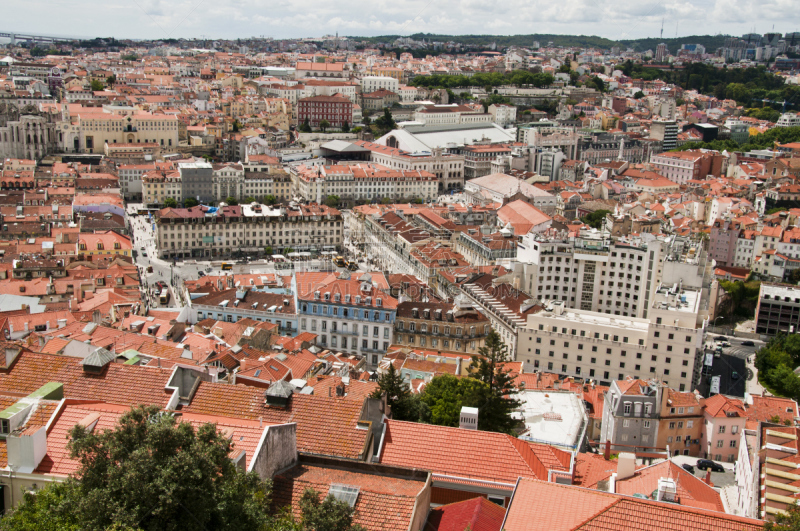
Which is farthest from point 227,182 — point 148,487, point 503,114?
point 148,487

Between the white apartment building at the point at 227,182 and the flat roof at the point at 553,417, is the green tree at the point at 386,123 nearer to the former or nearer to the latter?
the white apartment building at the point at 227,182

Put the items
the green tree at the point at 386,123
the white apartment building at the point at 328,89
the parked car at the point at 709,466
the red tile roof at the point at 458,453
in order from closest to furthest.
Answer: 1. the red tile roof at the point at 458,453
2. the parked car at the point at 709,466
3. the green tree at the point at 386,123
4. the white apartment building at the point at 328,89

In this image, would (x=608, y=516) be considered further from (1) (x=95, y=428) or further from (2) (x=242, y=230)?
(2) (x=242, y=230)

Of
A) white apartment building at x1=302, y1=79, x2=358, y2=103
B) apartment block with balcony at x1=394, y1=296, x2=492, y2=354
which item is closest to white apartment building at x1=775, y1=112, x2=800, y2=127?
white apartment building at x1=302, y1=79, x2=358, y2=103

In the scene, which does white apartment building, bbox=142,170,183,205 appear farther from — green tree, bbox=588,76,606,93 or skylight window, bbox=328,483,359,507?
green tree, bbox=588,76,606,93

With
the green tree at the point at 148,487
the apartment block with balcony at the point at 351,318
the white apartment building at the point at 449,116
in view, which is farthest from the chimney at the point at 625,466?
the white apartment building at the point at 449,116

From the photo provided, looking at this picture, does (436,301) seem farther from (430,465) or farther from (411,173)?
(411,173)

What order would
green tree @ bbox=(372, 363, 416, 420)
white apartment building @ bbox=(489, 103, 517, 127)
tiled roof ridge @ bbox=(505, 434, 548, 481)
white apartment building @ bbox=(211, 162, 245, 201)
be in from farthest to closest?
white apartment building @ bbox=(489, 103, 517, 127) → white apartment building @ bbox=(211, 162, 245, 201) → green tree @ bbox=(372, 363, 416, 420) → tiled roof ridge @ bbox=(505, 434, 548, 481)
